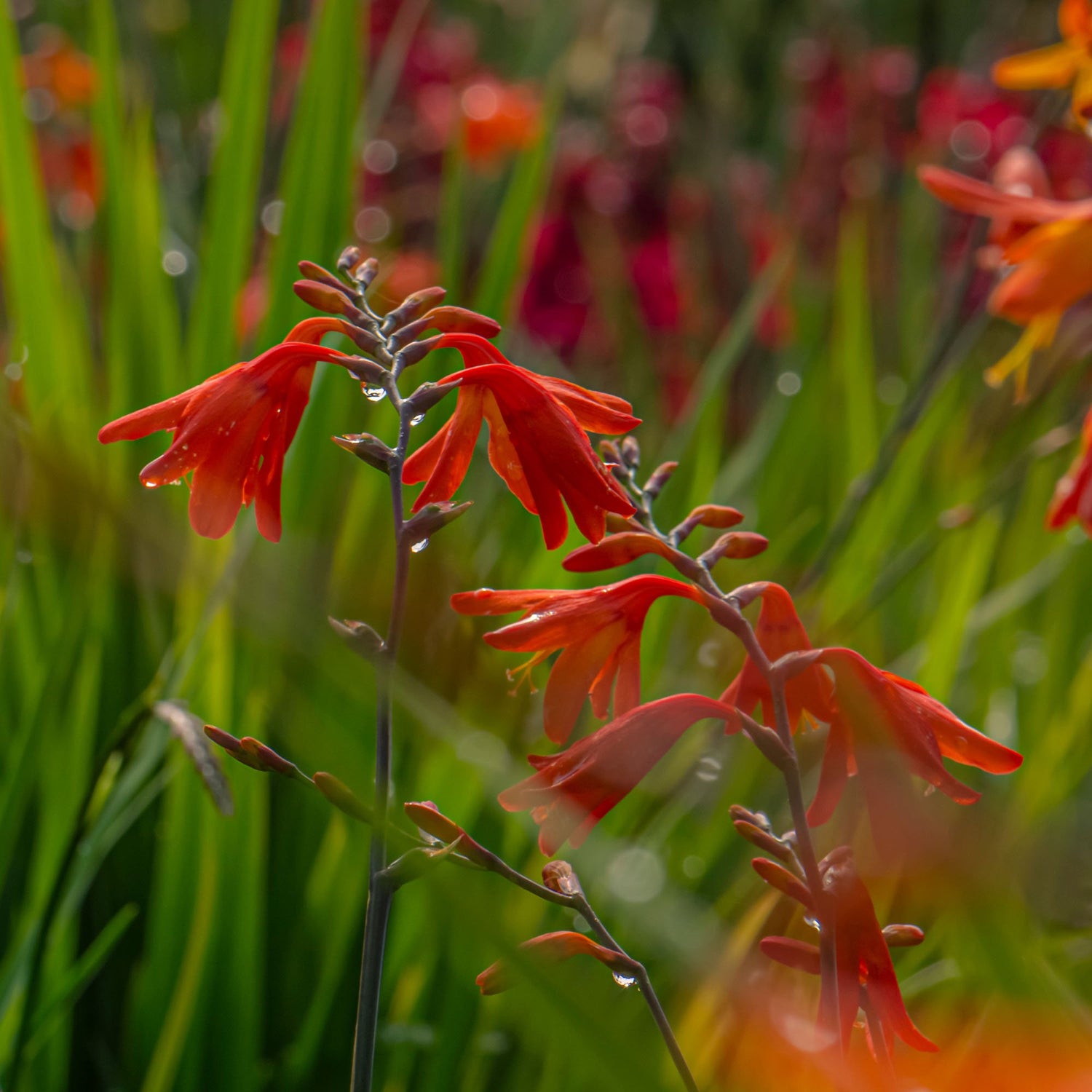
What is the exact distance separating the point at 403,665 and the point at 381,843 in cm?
45

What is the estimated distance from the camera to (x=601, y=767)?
1.05ft

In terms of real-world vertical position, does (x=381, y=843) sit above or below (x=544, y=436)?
below

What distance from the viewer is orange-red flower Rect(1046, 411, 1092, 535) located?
0.50 meters

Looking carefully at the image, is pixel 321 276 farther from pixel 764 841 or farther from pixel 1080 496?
pixel 1080 496

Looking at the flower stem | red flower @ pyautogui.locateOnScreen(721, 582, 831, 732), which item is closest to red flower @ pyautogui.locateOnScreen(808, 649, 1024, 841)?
red flower @ pyautogui.locateOnScreen(721, 582, 831, 732)

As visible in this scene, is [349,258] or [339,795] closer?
[339,795]

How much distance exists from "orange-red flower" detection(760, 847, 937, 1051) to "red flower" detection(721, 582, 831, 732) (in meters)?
0.05

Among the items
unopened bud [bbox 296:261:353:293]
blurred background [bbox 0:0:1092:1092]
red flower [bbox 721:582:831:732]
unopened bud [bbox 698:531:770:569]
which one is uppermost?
unopened bud [bbox 296:261:353:293]

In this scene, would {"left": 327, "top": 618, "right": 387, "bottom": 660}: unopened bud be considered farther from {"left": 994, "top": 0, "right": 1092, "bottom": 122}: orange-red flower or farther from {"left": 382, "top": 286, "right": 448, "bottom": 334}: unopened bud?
{"left": 994, "top": 0, "right": 1092, "bottom": 122}: orange-red flower

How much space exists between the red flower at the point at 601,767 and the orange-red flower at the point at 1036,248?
265 millimetres

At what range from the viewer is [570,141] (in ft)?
7.46

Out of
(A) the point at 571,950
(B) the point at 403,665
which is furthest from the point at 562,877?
(B) the point at 403,665

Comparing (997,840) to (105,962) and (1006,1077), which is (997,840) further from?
(105,962)

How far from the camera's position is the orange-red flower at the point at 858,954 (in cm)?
31
